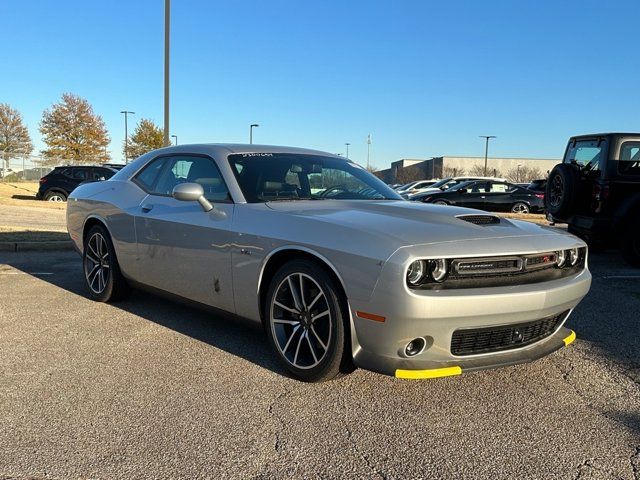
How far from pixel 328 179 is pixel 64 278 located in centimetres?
380

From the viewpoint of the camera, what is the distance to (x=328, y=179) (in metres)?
4.55

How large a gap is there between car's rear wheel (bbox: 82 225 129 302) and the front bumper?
9.61 feet

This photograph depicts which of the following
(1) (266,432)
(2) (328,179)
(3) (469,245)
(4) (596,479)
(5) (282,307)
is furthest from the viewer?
(2) (328,179)

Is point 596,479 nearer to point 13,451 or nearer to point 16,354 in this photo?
point 13,451

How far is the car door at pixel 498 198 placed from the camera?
19.5 m

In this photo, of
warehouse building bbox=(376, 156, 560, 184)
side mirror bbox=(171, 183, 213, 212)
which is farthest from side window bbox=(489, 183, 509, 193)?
warehouse building bbox=(376, 156, 560, 184)

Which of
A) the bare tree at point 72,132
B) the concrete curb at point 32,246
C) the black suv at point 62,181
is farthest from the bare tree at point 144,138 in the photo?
the concrete curb at point 32,246

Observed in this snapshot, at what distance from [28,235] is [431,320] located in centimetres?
840

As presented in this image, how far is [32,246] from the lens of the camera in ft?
27.6

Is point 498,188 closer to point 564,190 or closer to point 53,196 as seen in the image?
point 564,190

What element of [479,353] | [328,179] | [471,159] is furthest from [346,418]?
[471,159]

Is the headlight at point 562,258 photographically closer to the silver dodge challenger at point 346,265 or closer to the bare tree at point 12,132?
the silver dodge challenger at point 346,265

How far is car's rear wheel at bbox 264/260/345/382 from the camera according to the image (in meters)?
3.18

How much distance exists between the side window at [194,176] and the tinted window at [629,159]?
6.50 metres
